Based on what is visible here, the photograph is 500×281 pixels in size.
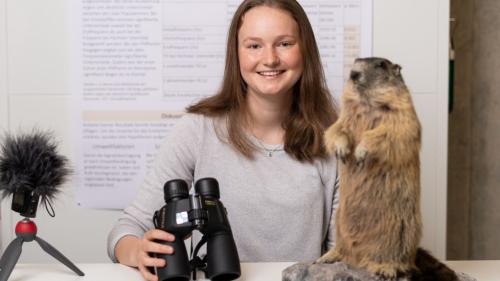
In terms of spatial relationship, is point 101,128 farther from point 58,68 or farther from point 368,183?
point 368,183

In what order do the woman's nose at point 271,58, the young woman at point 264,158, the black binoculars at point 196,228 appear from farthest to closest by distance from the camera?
the young woman at point 264,158 → the woman's nose at point 271,58 → the black binoculars at point 196,228

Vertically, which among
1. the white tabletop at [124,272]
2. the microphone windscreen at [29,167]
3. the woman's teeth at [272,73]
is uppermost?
the woman's teeth at [272,73]

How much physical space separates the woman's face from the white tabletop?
14.6 inches

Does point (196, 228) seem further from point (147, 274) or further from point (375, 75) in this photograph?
point (375, 75)

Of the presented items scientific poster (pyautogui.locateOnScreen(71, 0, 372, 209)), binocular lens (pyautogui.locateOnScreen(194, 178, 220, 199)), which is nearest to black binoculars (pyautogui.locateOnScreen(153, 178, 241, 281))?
binocular lens (pyautogui.locateOnScreen(194, 178, 220, 199))

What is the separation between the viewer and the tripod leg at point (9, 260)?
838mm

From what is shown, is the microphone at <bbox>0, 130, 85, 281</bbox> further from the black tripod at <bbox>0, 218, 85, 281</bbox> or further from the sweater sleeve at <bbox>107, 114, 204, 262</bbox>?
the sweater sleeve at <bbox>107, 114, 204, 262</bbox>

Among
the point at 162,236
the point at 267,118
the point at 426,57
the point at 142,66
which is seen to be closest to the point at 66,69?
the point at 142,66

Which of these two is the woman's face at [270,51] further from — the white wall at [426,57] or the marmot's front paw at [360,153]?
the white wall at [426,57]

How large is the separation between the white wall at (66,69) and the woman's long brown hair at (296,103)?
0.43 metres

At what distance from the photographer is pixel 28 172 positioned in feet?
2.88

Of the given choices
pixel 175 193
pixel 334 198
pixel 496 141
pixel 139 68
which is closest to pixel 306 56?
pixel 334 198

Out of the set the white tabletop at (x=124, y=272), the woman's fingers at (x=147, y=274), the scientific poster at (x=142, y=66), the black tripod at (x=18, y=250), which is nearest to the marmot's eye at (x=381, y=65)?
the white tabletop at (x=124, y=272)

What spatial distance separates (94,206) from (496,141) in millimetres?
1345
